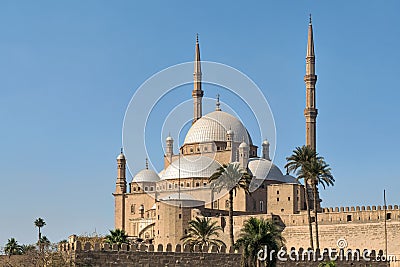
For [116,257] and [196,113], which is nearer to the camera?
[116,257]

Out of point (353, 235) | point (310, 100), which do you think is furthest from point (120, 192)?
point (353, 235)

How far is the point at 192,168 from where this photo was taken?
68.6m

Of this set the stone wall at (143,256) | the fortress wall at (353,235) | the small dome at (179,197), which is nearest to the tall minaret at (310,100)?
the fortress wall at (353,235)

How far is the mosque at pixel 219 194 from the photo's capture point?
53.6 metres

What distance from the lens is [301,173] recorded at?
45594mm

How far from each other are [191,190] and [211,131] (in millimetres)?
7655

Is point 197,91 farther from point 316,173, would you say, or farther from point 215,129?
point 316,173

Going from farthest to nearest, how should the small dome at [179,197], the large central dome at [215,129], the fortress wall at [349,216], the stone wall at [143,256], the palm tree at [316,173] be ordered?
the large central dome at [215,129], the small dome at [179,197], the fortress wall at [349,216], the palm tree at [316,173], the stone wall at [143,256]

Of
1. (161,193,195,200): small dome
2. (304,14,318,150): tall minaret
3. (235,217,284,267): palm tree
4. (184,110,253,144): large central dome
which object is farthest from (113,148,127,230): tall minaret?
(235,217,284,267): palm tree

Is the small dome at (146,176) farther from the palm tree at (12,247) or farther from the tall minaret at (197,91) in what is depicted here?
the palm tree at (12,247)

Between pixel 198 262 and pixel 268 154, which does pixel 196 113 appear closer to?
pixel 268 154

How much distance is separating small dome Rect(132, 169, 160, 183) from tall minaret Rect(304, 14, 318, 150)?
54.6 ft

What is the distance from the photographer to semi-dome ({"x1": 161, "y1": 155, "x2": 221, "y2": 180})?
67812mm

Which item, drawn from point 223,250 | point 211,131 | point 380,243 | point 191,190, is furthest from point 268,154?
point 223,250
